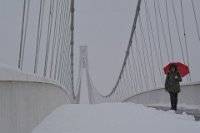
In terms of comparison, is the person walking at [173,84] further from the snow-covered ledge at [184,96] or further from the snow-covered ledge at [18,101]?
the snow-covered ledge at [18,101]

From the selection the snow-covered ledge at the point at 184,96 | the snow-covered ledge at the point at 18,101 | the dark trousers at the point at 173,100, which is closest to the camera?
the snow-covered ledge at the point at 18,101

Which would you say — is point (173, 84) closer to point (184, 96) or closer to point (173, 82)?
point (173, 82)

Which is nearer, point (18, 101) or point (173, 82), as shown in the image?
point (18, 101)

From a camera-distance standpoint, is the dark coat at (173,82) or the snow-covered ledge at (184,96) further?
the snow-covered ledge at (184,96)

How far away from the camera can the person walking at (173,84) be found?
10.9 metres

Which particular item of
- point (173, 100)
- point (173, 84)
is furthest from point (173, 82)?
point (173, 100)

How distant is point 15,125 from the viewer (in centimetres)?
465

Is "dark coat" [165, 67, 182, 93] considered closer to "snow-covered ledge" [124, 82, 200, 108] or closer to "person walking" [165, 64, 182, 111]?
"person walking" [165, 64, 182, 111]

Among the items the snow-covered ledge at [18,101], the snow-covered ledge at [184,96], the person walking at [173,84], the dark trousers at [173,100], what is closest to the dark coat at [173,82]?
the person walking at [173,84]

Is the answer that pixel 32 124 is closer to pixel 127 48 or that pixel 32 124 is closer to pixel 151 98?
pixel 151 98

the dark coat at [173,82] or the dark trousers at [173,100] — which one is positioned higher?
the dark coat at [173,82]

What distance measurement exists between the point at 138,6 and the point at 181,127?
65.7 feet

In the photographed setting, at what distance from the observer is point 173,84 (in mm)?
10922

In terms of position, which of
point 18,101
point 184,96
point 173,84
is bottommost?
point 18,101
